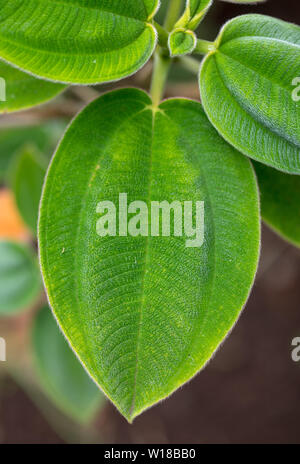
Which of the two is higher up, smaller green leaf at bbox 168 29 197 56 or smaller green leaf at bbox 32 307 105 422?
smaller green leaf at bbox 168 29 197 56

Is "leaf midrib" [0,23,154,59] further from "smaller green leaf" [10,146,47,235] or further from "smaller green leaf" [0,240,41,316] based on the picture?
"smaller green leaf" [0,240,41,316]

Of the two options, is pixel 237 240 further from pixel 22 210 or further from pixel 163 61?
pixel 22 210

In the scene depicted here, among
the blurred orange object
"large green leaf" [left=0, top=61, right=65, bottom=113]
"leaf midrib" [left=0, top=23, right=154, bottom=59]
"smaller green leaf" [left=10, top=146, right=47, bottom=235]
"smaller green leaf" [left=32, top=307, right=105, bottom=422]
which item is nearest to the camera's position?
"leaf midrib" [left=0, top=23, right=154, bottom=59]

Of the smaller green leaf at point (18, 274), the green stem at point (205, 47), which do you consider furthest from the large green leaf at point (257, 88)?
the smaller green leaf at point (18, 274)

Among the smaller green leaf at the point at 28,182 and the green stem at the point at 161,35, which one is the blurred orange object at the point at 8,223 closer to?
the smaller green leaf at the point at 28,182

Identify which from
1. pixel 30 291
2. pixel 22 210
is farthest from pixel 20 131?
pixel 30 291

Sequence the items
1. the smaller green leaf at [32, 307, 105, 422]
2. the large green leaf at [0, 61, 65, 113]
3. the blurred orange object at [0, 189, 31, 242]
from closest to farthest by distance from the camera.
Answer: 1. the large green leaf at [0, 61, 65, 113]
2. the smaller green leaf at [32, 307, 105, 422]
3. the blurred orange object at [0, 189, 31, 242]

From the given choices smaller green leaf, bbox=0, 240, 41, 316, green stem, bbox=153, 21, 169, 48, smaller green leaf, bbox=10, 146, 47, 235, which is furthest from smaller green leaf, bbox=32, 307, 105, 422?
green stem, bbox=153, 21, 169, 48

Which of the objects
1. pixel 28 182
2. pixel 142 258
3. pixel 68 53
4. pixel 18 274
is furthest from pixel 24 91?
pixel 18 274
